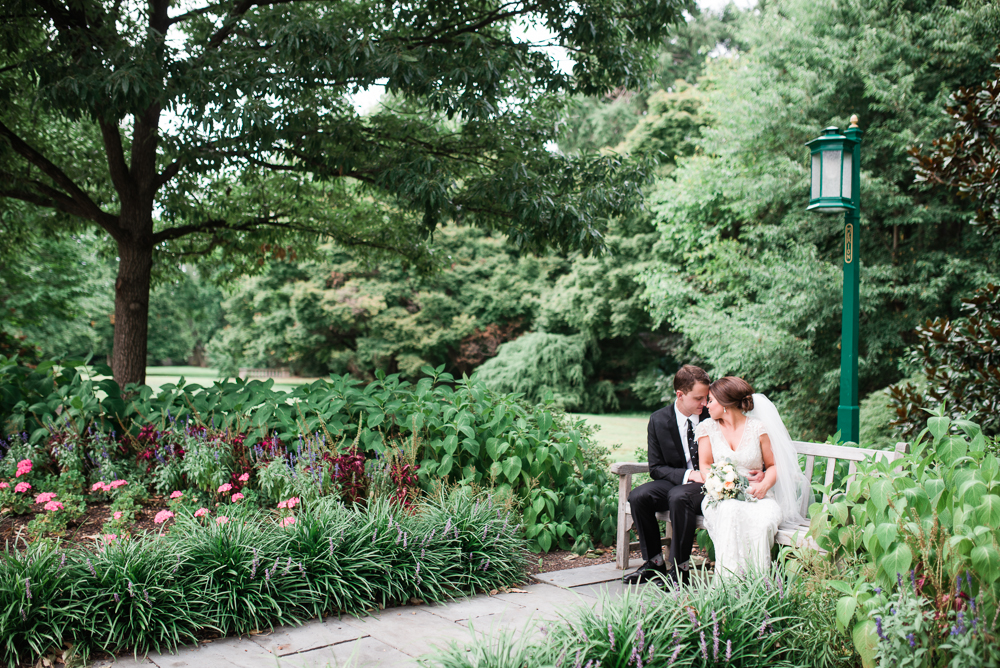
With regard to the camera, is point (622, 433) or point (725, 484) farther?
point (622, 433)

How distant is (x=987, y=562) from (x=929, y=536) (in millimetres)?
227

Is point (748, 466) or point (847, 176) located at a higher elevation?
point (847, 176)

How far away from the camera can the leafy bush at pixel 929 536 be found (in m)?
2.22

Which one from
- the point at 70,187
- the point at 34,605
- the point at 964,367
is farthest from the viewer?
the point at 70,187

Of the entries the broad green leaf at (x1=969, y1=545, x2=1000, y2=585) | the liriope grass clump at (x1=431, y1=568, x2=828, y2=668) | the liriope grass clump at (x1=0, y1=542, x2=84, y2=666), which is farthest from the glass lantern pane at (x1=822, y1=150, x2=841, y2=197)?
the liriope grass clump at (x1=0, y1=542, x2=84, y2=666)

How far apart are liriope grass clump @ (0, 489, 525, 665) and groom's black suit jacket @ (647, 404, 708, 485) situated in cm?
100

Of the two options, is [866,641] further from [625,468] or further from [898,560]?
[625,468]

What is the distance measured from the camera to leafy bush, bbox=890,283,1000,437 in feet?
16.9

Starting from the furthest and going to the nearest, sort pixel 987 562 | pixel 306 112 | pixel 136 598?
pixel 306 112 < pixel 136 598 < pixel 987 562

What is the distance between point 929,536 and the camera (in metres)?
2.37

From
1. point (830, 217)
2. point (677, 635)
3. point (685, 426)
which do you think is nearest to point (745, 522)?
point (685, 426)

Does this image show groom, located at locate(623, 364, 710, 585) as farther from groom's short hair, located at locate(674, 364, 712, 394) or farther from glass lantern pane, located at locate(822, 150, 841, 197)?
glass lantern pane, located at locate(822, 150, 841, 197)

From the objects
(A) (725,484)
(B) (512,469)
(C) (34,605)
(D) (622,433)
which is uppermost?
(A) (725,484)

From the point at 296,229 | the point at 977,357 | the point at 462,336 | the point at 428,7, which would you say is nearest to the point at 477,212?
the point at 428,7
